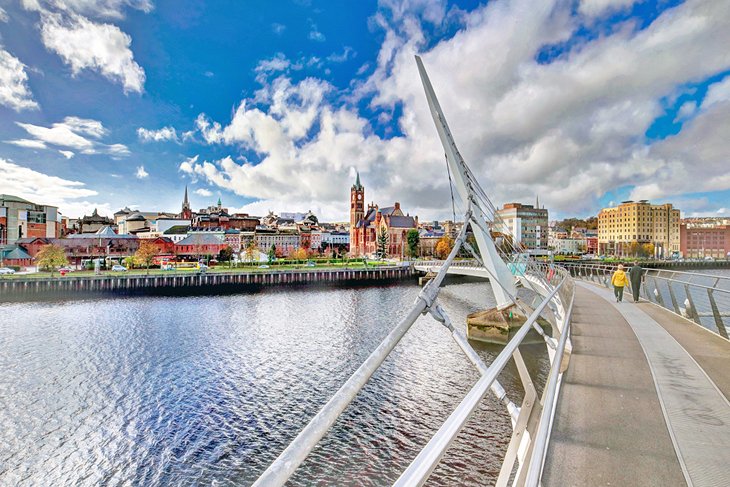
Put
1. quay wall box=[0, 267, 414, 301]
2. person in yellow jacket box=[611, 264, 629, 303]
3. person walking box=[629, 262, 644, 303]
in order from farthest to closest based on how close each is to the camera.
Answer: quay wall box=[0, 267, 414, 301]
person walking box=[629, 262, 644, 303]
person in yellow jacket box=[611, 264, 629, 303]

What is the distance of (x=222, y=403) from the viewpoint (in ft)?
42.7

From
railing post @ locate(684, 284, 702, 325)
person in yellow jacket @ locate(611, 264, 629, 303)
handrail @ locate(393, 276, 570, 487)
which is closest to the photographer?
handrail @ locate(393, 276, 570, 487)

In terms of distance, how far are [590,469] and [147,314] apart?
3419 cm

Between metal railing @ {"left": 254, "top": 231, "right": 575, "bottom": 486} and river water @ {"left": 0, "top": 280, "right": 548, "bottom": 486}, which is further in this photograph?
river water @ {"left": 0, "top": 280, "right": 548, "bottom": 486}

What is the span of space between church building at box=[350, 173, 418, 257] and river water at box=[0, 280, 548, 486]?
74.7m

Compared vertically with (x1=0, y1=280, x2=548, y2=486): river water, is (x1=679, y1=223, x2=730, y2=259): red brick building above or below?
above

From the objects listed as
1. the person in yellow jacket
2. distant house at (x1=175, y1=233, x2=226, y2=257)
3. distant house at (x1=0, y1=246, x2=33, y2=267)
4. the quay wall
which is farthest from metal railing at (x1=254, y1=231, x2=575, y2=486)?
distant house at (x1=175, y1=233, x2=226, y2=257)

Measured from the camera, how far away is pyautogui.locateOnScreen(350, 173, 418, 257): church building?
100250mm

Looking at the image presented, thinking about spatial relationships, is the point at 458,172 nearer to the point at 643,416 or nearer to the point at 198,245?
the point at 643,416

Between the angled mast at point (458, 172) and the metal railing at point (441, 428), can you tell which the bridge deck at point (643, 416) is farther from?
the angled mast at point (458, 172)

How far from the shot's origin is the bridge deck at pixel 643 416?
259 centimetres

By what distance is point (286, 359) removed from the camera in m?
17.8

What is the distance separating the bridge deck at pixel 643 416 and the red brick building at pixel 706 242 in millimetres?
141458

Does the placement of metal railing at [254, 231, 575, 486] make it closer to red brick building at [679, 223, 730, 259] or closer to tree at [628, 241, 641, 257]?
tree at [628, 241, 641, 257]
